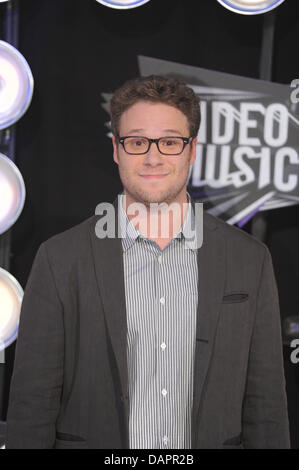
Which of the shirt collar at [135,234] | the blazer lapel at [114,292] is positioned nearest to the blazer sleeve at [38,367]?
the blazer lapel at [114,292]

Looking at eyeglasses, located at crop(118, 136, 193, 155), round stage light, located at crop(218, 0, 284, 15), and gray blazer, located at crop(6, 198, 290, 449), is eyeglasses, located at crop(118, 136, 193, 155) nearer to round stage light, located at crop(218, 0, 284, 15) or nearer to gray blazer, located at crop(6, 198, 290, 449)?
gray blazer, located at crop(6, 198, 290, 449)

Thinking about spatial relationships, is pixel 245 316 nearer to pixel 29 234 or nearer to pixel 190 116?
pixel 190 116

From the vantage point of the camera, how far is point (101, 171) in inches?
78.5

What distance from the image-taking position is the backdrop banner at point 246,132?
1.94 m

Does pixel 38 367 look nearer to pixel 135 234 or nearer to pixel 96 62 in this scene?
pixel 135 234

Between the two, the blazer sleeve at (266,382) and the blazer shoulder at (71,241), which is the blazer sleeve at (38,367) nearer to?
the blazer shoulder at (71,241)

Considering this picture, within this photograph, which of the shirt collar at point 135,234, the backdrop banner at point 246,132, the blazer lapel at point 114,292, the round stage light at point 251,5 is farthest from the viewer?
the backdrop banner at point 246,132

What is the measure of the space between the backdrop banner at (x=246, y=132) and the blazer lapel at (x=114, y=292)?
0.56 meters

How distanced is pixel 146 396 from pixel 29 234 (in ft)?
2.96

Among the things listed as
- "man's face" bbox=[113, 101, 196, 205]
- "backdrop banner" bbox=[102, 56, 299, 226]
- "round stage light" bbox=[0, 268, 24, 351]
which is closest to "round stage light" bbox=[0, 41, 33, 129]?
"backdrop banner" bbox=[102, 56, 299, 226]

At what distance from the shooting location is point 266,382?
1546 mm

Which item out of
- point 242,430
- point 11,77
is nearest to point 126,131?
point 11,77

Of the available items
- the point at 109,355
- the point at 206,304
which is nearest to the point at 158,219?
the point at 206,304

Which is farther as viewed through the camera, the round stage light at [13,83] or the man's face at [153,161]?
the round stage light at [13,83]
